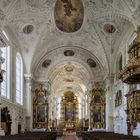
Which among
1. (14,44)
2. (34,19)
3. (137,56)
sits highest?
(34,19)

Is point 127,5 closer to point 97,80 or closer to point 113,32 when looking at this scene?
point 113,32

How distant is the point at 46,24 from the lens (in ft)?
86.8

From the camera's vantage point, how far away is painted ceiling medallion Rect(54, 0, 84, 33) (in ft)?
78.5

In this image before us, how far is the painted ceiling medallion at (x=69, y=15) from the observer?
942 inches

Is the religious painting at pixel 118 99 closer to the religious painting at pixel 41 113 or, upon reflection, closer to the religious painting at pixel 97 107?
the religious painting at pixel 97 107

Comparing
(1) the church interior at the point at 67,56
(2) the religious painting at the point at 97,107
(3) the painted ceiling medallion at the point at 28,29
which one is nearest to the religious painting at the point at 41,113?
(1) the church interior at the point at 67,56

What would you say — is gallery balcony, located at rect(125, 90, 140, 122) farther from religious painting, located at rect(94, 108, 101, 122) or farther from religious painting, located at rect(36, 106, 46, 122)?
religious painting, located at rect(36, 106, 46, 122)

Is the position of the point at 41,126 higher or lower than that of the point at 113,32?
lower

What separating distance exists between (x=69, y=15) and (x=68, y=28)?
233cm

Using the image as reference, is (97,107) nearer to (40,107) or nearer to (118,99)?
(40,107)

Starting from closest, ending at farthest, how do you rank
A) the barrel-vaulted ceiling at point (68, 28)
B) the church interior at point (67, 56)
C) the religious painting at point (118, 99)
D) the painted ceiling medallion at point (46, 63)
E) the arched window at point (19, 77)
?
the church interior at point (67, 56), the barrel-vaulted ceiling at point (68, 28), the religious painting at point (118, 99), the arched window at point (19, 77), the painted ceiling medallion at point (46, 63)

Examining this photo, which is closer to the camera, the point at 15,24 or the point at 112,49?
the point at 15,24

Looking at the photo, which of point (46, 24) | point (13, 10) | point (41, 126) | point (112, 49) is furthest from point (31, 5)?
point (41, 126)

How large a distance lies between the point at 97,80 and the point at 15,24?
12.2 m
